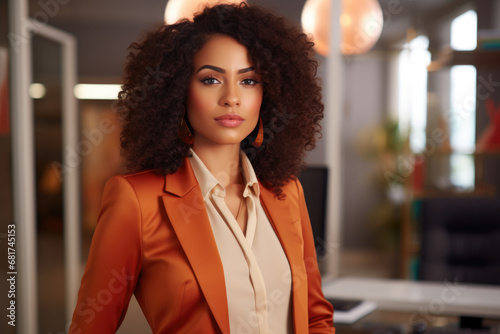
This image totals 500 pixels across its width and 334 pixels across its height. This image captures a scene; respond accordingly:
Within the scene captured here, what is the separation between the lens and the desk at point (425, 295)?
2.16m

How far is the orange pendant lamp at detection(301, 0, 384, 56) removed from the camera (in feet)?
10.6

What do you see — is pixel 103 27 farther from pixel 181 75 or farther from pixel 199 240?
pixel 199 240

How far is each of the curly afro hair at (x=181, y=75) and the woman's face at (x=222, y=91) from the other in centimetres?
2

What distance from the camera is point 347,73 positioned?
229 inches

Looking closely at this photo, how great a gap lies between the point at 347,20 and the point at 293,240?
8.53 feet

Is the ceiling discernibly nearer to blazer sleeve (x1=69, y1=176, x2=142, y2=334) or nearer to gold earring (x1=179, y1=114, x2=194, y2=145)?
gold earring (x1=179, y1=114, x2=194, y2=145)

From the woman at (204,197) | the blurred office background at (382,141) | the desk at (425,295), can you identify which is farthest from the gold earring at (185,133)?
the desk at (425,295)

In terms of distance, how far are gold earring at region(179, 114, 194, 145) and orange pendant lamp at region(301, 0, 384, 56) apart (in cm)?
248

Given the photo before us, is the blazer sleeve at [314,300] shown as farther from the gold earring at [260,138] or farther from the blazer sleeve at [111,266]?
the blazer sleeve at [111,266]

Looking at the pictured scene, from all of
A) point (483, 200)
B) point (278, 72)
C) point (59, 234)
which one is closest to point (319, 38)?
point (483, 200)

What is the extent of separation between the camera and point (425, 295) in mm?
2283

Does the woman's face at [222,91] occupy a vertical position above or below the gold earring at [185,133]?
above

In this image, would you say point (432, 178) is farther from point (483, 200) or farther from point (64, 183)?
point (64, 183)

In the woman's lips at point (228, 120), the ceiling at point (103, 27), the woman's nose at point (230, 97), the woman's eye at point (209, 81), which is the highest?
the ceiling at point (103, 27)
